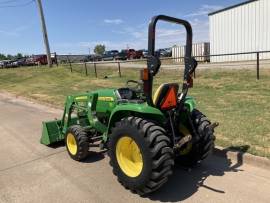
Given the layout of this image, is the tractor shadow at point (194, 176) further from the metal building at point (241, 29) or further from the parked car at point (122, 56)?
the parked car at point (122, 56)

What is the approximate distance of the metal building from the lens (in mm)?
23750

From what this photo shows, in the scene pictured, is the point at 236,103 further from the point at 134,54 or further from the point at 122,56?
the point at 122,56

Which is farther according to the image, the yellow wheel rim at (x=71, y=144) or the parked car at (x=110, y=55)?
the parked car at (x=110, y=55)

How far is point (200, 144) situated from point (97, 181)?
149 centimetres

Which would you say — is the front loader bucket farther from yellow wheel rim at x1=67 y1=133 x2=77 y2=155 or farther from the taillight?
the taillight

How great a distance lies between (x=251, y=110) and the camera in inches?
306

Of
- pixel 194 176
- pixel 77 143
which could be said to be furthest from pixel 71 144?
pixel 194 176

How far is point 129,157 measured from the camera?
14.2ft

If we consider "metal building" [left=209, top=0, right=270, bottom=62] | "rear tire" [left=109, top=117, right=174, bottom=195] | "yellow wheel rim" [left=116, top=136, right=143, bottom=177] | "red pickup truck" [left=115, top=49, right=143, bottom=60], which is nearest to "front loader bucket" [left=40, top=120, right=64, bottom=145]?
"yellow wheel rim" [left=116, top=136, right=143, bottom=177]

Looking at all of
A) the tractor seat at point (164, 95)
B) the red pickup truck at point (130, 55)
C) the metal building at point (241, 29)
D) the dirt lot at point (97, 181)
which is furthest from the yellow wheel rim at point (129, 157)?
the red pickup truck at point (130, 55)

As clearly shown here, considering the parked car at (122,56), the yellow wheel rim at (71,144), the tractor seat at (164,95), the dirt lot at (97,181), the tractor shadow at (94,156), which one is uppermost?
the parked car at (122,56)

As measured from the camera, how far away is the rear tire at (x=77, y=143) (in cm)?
540

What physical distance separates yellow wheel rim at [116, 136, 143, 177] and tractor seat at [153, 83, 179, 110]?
1.80ft

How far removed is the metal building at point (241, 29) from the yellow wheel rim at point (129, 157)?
20.4m
